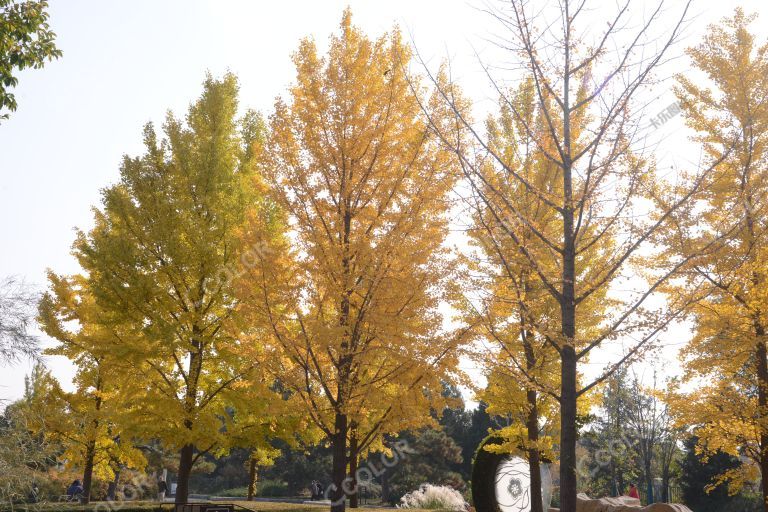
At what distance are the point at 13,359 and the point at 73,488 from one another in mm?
14353

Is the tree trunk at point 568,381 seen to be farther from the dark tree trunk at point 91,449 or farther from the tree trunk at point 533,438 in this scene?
the dark tree trunk at point 91,449

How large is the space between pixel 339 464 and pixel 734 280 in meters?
7.39

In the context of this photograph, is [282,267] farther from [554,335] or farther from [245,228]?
[554,335]

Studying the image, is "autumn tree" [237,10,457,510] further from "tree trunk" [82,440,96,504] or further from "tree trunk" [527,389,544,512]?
"tree trunk" [82,440,96,504]

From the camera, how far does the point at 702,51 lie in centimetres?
1274

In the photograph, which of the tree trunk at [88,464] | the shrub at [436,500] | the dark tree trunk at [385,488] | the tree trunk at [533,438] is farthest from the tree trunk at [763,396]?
the dark tree trunk at [385,488]

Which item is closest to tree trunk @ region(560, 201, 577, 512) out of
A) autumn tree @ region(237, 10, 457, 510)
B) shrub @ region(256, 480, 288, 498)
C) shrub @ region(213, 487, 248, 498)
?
autumn tree @ region(237, 10, 457, 510)

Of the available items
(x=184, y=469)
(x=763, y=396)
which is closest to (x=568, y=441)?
(x=763, y=396)

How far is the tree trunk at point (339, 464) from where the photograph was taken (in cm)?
924

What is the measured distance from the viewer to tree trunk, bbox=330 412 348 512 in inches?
364

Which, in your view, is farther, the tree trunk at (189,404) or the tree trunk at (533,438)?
the tree trunk at (533,438)

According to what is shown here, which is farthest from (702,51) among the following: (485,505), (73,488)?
(73,488)

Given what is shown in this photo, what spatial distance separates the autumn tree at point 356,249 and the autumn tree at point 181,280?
84.8 inches

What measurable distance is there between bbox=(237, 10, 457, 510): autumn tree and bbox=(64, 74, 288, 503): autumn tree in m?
2.15
